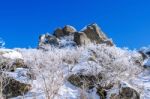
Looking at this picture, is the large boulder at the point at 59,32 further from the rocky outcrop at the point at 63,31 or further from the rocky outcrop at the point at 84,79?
the rocky outcrop at the point at 84,79

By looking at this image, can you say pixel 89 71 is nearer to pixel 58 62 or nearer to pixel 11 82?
pixel 58 62

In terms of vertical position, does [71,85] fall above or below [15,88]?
above

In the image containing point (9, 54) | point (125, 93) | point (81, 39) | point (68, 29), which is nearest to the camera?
point (125, 93)

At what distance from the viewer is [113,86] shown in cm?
1927

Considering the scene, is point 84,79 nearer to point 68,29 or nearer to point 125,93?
point 125,93

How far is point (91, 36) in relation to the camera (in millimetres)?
42219

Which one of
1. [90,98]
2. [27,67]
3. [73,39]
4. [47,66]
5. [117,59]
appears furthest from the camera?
[73,39]

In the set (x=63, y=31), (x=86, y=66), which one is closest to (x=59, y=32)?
(x=63, y=31)

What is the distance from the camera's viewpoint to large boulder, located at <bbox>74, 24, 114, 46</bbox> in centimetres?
3994

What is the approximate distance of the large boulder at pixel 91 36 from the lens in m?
Result: 39.9

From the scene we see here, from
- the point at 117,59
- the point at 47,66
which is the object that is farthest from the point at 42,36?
the point at 47,66

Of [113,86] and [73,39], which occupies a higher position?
[73,39]

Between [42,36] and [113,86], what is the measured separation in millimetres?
25000

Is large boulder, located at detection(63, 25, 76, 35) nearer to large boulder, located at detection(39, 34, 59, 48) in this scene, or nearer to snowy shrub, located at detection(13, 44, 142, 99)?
large boulder, located at detection(39, 34, 59, 48)
